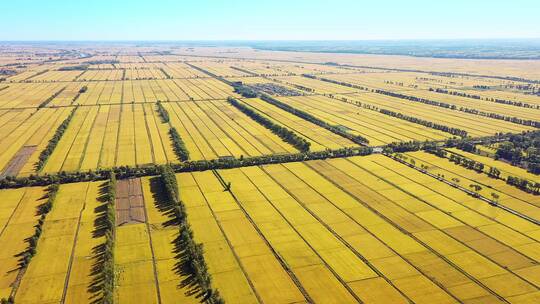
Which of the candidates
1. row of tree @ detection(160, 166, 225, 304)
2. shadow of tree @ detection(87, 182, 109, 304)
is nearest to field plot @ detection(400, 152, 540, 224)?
row of tree @ detection(160, 166, 225, 304)

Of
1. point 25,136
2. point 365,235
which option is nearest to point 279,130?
point 365,235

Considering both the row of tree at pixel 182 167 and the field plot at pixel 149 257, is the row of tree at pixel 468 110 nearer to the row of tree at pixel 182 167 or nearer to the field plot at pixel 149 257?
the row of tree at pixel 182 167

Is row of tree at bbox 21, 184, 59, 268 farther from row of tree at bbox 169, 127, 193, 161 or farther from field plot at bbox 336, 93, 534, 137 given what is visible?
field plot at bbox 336, 93, 534, 137

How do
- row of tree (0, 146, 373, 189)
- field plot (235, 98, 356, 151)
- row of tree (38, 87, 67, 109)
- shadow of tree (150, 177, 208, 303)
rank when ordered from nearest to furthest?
1. shadow of tree (150, 177, 208, 303)
2. row of tree (0, 146, 373, 189)
3. field plot (235, 98, 356, 151)
4. row of tree (38, 87, 67, 109)

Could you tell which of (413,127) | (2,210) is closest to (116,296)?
(2,210)

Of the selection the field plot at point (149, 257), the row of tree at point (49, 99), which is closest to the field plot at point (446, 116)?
the field plot at point (149, 257)
